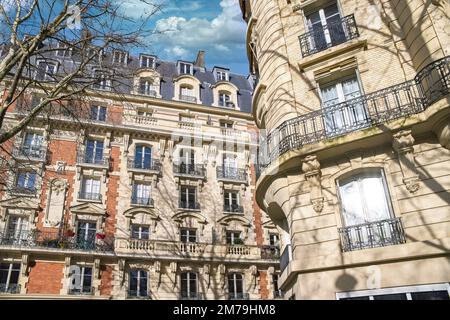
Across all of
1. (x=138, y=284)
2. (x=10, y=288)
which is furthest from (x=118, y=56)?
(x=10, y=288)

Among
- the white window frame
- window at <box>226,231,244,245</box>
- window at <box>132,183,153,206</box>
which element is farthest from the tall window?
the white window frame

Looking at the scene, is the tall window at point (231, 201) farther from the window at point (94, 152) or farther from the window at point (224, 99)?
the window at point (94, 152)

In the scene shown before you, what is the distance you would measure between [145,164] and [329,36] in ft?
58.2

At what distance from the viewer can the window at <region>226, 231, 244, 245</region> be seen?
Answer: 23.5 m

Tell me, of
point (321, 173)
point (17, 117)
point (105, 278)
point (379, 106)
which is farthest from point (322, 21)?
point (17, 117)

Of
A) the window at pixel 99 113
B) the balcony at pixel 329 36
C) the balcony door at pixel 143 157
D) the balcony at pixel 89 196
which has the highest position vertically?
the window at pixel 99 113

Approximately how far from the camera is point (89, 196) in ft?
73.2

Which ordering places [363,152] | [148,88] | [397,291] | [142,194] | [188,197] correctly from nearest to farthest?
1. [397,291]
2. [363,152]
3. [142,194]
4. [188,197]
5. [148,88]

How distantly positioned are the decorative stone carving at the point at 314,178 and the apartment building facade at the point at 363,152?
0.02 meters

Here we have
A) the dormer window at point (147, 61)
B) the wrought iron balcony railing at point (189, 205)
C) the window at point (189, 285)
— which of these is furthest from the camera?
the dormer window at point (147, 61)

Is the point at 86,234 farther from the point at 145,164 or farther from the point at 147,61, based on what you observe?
the point at 147,61

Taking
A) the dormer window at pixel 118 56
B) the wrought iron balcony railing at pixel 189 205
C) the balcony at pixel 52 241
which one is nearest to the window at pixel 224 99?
the wrought iron balcony railing at pixel 189 205

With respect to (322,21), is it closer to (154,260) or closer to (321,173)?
(321,173)

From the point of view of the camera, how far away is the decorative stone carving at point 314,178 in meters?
7.76
